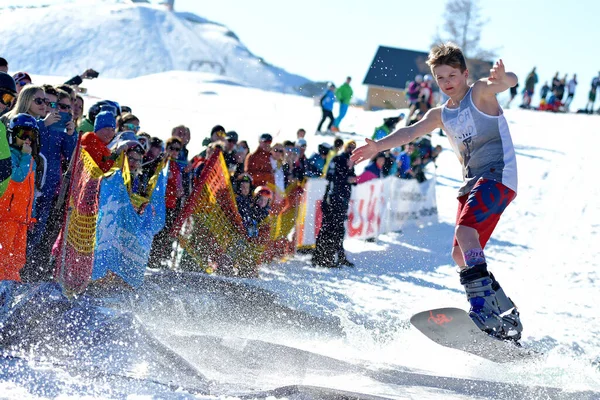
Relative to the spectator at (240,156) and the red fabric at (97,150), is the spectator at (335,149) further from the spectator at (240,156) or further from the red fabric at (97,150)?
the red fabric at (97,150)

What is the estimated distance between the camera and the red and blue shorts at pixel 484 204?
5.38 meters

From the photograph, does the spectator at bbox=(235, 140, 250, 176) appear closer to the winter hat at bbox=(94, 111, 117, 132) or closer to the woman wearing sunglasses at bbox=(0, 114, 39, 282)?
the winter hat at bbox=(94, 111, 117, 132)

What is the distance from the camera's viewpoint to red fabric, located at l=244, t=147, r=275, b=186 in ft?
33.1

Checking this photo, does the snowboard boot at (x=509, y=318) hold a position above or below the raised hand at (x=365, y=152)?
below

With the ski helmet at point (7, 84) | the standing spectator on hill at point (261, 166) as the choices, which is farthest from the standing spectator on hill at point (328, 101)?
the ski helmet at point (7, 84)

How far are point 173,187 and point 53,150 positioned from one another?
1.78 m

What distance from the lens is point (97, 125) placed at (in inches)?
275

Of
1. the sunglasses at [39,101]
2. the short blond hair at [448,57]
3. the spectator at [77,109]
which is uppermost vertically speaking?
the short blond hair at [448,57]

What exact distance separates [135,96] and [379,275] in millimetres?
19048

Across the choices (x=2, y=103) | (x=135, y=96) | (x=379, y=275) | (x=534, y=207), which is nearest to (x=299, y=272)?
(x=379, y=275)

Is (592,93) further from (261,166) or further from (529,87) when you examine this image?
(261,166)

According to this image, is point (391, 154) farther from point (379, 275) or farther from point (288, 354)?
point (288, 354)

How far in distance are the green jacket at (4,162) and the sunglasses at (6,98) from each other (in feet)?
3.77

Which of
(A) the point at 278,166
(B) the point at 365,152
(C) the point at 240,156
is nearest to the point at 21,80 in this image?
(C) the point at 240,156
